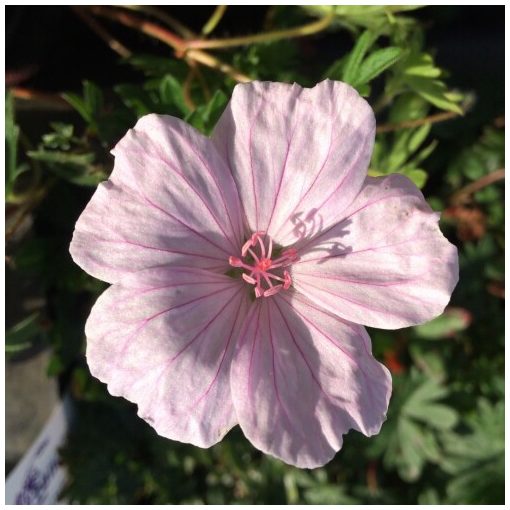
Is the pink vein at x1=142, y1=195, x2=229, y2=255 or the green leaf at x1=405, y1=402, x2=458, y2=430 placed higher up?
the pink vein at x1=142, y1=195, x2=229, y2=255

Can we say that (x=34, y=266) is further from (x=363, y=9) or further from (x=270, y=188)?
(x=363, y=9)

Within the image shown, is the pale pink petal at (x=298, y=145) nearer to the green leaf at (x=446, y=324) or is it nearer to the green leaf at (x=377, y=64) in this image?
the green leaf at (x=377, y=64)

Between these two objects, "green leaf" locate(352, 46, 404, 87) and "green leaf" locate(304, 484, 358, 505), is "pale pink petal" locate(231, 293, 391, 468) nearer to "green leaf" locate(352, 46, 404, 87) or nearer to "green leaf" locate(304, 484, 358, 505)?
"green leaf" locate(352, 46, 404, 87)

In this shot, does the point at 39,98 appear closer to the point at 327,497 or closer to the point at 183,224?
the point at 183,224

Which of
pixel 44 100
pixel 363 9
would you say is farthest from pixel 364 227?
pixel 44 100

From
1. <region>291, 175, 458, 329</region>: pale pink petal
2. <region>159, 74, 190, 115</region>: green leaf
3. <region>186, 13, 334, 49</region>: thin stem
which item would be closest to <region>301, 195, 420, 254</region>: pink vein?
<region>291, 175, 458, 329</region>: pale pink petal

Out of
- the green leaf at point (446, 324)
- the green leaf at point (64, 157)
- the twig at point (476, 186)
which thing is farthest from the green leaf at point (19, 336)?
the twig at point (476, 186)
